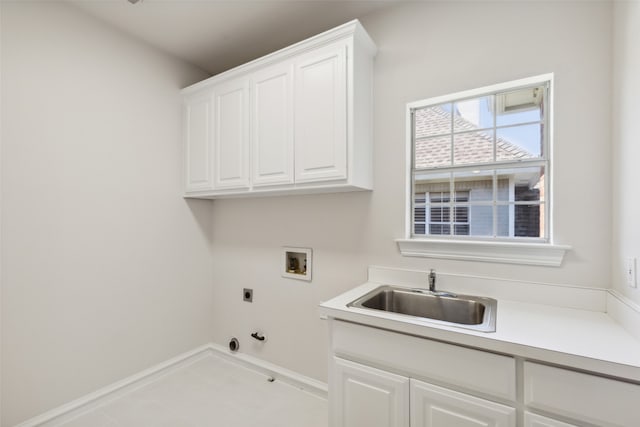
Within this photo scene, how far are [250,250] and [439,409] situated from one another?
6.21ft

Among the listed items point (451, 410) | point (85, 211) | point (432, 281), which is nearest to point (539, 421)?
point (451, 410)

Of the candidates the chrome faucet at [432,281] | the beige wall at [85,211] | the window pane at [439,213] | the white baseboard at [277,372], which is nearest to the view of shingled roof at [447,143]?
the window pane at [439,213]

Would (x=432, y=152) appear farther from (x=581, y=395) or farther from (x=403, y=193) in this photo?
(x=581, y=395)

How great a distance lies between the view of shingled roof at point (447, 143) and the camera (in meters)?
1.78

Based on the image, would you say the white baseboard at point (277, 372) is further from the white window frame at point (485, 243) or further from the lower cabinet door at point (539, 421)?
the lower cabinet door at point (539, 421)

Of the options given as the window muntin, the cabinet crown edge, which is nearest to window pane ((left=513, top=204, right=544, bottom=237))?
the window muntin

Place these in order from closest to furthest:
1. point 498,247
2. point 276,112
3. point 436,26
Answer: point 498,247
point 436,26
point 276,112

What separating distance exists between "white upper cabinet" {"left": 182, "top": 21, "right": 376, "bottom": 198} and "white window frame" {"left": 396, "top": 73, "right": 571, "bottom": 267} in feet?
0.91

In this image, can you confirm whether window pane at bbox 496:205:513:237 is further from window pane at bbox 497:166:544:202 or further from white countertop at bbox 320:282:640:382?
white countertop at bbox 320:282:640:382

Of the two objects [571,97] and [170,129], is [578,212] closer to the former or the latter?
[571,97]

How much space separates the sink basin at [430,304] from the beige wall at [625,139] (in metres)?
0.57

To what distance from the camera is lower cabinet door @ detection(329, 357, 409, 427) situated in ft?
4.38

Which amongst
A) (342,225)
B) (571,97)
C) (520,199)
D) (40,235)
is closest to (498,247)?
→ (520,199)

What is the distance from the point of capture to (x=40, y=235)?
1.86 meters
